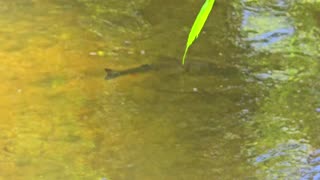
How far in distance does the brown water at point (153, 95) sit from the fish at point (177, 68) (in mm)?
30

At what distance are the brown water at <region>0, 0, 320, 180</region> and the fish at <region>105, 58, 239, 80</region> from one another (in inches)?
1.2

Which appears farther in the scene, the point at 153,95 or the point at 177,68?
the point at 177,68

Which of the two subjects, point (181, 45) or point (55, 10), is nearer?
point (181, 45)

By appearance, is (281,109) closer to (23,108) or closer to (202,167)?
(202,167)

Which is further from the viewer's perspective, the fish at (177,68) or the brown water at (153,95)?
the fish at (177,68)

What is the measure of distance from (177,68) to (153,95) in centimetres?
50

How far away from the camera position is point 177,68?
15.2 feet

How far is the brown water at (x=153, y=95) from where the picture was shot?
11.5 feet

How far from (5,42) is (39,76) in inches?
28.9

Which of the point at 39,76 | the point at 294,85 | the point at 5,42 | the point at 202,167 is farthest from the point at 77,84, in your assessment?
the point at 294,85

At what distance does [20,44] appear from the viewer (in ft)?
16.0

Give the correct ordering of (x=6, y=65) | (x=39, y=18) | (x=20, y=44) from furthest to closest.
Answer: (x=39, y=18)
(x=20, y=44)
(x=6, y=65)

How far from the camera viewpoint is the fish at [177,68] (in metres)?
4.54

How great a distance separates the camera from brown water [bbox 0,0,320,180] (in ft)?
11.5
